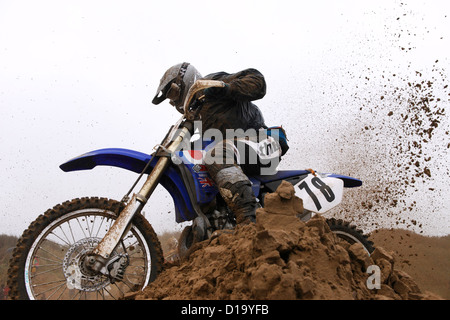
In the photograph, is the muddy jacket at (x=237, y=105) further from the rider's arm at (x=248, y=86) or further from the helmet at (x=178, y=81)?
the helmet at (x=178, y=81)

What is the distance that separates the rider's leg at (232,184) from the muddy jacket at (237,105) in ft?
1.67

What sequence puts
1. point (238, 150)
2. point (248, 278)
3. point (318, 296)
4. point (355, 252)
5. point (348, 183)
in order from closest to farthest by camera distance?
point (318, 296), point (248, 278), point (355, 252), point (238, 150), point (348, 183)

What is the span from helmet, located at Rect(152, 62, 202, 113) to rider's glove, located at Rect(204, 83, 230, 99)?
0.43m

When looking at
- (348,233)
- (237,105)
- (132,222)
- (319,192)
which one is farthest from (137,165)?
(348,233)

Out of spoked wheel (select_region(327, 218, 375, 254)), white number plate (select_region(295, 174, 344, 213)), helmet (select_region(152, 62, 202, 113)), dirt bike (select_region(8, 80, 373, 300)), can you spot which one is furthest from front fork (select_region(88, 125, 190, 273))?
spoked wheel (select_region(327, 218, 375, 254))

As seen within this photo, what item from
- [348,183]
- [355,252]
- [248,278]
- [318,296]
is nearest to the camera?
[318,296]

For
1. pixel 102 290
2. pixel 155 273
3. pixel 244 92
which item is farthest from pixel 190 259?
pixel 244 92

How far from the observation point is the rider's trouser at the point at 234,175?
2816 mm

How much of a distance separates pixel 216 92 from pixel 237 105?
0.41 m

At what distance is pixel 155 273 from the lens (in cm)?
274

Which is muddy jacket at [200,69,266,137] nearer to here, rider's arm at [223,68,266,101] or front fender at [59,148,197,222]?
rider's arm at [223,68,266,101]

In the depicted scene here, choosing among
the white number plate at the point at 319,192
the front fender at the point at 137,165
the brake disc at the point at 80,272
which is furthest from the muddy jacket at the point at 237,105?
the brake disc at the point at 80,272
